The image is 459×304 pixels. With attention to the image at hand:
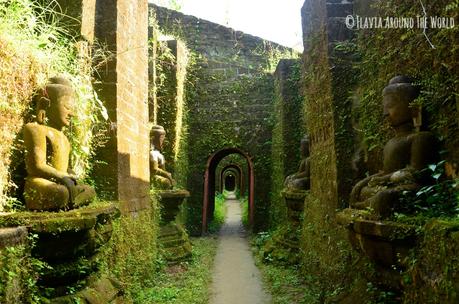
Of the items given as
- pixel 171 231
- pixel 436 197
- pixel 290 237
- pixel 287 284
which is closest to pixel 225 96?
pixel 171 231

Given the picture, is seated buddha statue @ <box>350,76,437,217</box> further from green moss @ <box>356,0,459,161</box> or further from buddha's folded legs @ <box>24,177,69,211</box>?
buddha's folded legs @ <box>24,177,69,211</box>

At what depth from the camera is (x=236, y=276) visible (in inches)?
279

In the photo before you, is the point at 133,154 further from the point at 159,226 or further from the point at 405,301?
the point at 405,301

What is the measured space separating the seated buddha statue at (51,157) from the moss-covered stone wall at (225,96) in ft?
27.0

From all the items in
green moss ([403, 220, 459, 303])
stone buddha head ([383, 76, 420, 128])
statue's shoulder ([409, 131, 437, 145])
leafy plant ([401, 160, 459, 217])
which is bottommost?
green moss ([403, 220, 459, 303])

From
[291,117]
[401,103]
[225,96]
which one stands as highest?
[225,96]

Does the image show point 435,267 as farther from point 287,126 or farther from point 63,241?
point 287,126

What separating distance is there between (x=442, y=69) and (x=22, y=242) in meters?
3.37

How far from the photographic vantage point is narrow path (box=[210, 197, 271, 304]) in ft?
18.7

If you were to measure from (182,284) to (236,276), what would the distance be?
117 cm

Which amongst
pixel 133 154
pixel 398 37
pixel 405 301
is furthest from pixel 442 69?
pixel 133 154

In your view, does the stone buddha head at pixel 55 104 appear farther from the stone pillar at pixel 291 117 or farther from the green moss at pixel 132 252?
the stone pillar at pixel 291 117

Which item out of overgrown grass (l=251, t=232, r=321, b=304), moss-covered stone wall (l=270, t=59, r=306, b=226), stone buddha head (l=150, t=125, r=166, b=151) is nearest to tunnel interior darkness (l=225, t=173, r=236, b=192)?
moss-covered stone wall (l=270, t=59, r=306, b=226)

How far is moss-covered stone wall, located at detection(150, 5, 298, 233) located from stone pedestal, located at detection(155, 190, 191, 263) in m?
3.53
